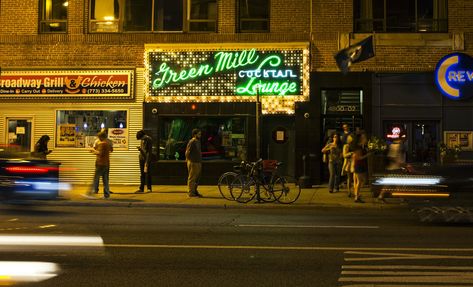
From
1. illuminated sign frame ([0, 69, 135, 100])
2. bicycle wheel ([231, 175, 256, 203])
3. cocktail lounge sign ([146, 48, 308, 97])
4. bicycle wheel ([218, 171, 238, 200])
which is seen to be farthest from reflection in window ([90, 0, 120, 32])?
Answer: bicycle wheel ([231, 175, 256, 203])

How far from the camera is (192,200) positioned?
1444cm

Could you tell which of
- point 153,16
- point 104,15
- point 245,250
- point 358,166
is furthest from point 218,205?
point 104,15

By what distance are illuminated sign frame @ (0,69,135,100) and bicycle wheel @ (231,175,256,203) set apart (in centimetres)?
632

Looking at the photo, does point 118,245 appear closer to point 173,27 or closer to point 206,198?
point 206,198

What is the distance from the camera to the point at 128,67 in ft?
61.4

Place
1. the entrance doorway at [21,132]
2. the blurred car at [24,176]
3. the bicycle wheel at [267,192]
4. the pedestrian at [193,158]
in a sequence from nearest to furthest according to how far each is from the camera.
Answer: the blurred car at [24,176] < the bicycle wheel at [267,192] < the pedestrian at [193,158] < the entrance doorway at [21,132]

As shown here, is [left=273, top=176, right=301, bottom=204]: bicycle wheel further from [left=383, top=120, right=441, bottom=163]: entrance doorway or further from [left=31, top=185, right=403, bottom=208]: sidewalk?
[left=383, top=120, right=441, bottom=163]: entrance doorway

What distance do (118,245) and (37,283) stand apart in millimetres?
2320

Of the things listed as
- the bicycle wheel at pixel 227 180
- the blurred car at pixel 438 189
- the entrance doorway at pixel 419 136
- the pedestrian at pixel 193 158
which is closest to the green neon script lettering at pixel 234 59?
the pedestrian at pixel 193 158

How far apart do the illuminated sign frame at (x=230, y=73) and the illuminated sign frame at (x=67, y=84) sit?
0.96 metres

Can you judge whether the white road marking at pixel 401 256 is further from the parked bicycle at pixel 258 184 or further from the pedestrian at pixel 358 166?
the pedestrian at pixel 358 166

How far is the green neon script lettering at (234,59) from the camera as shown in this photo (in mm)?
18359

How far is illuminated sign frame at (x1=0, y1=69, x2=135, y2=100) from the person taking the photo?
18.6 meters

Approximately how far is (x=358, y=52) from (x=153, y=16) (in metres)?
7.18
